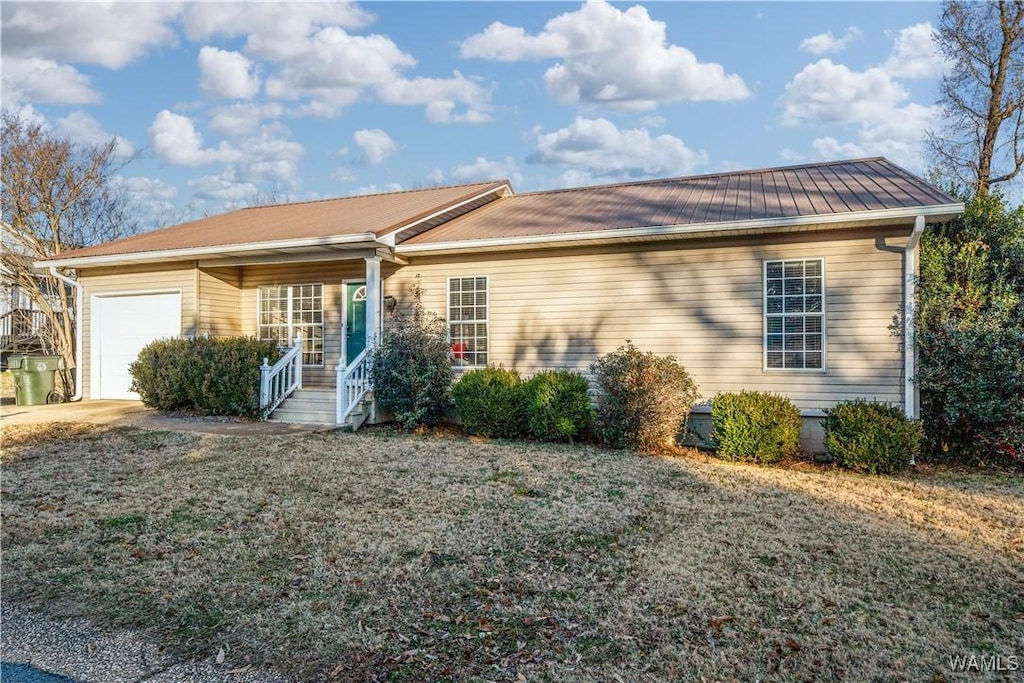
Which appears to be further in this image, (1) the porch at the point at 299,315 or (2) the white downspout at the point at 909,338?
(1) the porch at the point at 299,315

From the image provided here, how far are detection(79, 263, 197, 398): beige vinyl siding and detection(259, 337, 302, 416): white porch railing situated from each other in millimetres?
2438

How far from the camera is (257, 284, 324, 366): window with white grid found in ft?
42.0

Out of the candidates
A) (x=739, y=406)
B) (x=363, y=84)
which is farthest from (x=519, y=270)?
(x=363, y=84)

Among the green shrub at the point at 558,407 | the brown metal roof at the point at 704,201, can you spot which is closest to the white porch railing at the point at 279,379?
the brown metal roof at the point at 704,201

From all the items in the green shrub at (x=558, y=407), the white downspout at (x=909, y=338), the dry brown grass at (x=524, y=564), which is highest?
the white downspout at (x=909, y=338)

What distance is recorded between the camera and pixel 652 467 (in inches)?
307

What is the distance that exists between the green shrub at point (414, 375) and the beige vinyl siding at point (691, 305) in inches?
44.6

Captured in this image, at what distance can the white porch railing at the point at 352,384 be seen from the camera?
10203mm

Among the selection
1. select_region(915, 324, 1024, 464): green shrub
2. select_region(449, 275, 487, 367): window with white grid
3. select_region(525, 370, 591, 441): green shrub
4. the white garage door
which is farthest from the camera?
the white garage door

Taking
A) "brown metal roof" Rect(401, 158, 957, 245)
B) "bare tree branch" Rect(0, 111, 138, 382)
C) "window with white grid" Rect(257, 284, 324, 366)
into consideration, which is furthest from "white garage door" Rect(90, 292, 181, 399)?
"brown metal roof" Rect(401, 158, 957, 245)

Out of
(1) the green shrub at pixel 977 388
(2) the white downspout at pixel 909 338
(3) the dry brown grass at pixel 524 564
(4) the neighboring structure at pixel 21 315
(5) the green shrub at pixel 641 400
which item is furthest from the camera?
(4) the neighboring structure at pixel 21 315

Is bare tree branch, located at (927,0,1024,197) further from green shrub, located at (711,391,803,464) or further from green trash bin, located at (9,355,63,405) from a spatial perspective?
green trash bin, located at (9,355,63,405)

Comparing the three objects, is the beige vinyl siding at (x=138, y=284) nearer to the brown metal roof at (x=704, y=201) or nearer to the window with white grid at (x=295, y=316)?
the window with white grid at (x=295, y=316)

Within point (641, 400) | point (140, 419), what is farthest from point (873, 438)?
point (140, 419)
